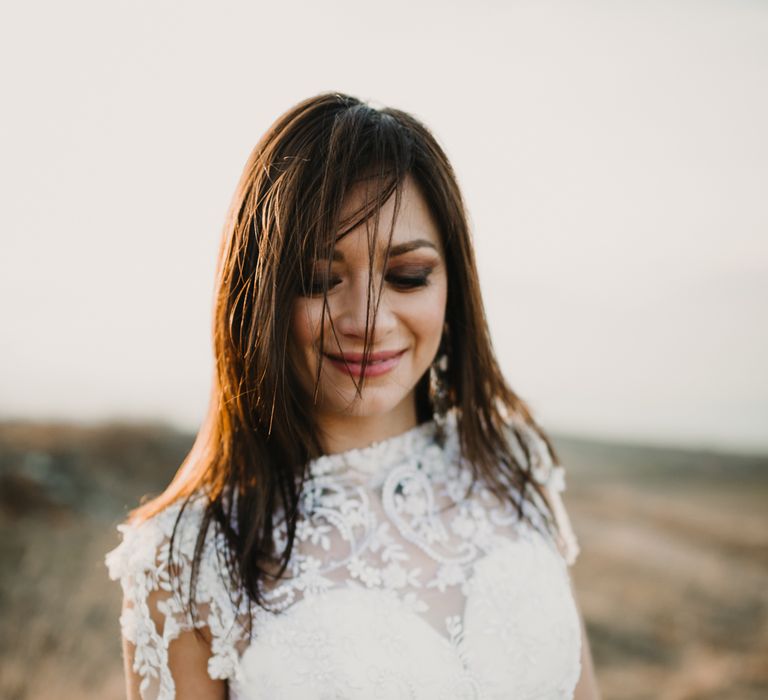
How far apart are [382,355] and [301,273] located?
0.29 m

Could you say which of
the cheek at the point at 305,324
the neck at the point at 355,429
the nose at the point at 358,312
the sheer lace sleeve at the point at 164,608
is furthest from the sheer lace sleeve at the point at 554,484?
the sheer lace sleeve at the point at 164,608

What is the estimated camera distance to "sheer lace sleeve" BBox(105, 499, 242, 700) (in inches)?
66.1

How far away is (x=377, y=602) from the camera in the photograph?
1.74 m

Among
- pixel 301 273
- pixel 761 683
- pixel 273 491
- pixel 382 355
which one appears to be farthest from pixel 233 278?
pixel 761 683

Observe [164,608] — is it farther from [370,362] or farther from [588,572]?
[588,572]

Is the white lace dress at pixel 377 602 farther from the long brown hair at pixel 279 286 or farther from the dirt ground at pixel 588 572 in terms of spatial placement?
the dirt ground at pixel 588 572

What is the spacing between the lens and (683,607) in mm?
6008

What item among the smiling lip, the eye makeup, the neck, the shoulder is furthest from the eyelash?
the shoulder

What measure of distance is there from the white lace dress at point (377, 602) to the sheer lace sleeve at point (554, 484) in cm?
10

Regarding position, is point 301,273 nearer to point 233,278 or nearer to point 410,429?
point 233,278

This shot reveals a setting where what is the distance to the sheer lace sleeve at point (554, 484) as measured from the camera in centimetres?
212

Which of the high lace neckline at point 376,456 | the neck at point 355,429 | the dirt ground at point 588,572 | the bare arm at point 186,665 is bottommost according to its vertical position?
the dirt ground at point 588,572

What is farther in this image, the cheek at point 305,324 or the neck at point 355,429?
the neck at point 355,429

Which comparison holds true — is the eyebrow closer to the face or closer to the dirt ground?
the face
